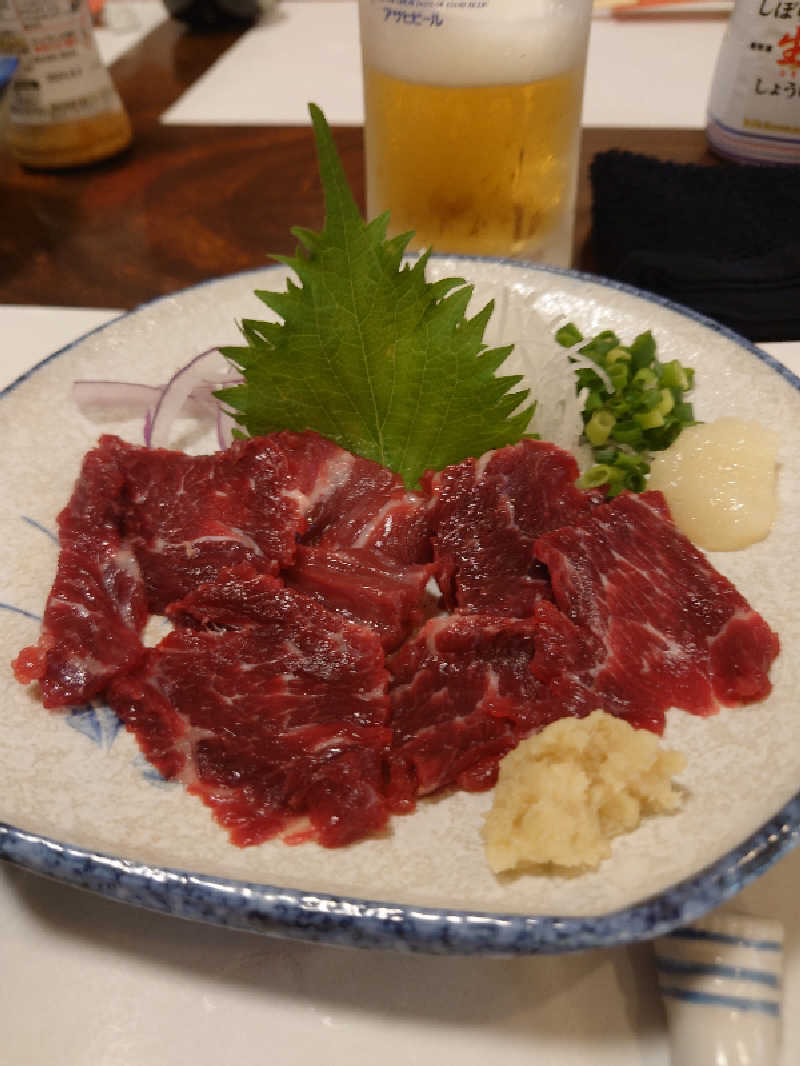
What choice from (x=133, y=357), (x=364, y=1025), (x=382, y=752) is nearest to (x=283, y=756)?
(x=382, y=752)

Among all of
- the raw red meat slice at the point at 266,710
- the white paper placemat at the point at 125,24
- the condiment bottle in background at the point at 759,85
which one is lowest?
the raw red meat slice at the point at 266,710

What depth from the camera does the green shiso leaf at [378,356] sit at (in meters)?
2.62

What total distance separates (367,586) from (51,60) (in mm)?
3655

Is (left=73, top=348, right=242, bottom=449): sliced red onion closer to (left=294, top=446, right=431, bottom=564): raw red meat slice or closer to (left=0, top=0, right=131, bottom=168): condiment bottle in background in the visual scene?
(left=294, top=446, right=431, bottom=564): raw red meat slice

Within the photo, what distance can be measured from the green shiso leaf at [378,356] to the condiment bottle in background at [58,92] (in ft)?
8.61

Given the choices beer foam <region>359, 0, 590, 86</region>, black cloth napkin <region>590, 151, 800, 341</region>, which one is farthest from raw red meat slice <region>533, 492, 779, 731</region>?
beer foam <region>359, 0, 590, 86</region>

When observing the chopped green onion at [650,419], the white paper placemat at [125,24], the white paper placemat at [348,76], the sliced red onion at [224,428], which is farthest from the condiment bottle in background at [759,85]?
the white paper placemat at [125,24]

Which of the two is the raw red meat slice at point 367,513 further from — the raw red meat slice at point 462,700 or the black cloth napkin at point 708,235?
the black cloth napkin at point 708,235

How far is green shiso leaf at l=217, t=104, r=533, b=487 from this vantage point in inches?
103

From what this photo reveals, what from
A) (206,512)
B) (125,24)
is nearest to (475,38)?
(206,512)

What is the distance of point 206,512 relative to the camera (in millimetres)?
2494

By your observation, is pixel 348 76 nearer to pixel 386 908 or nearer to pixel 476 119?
pixel 476 119

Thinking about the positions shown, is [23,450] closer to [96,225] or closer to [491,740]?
[491,740]

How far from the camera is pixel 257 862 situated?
5.65ft
